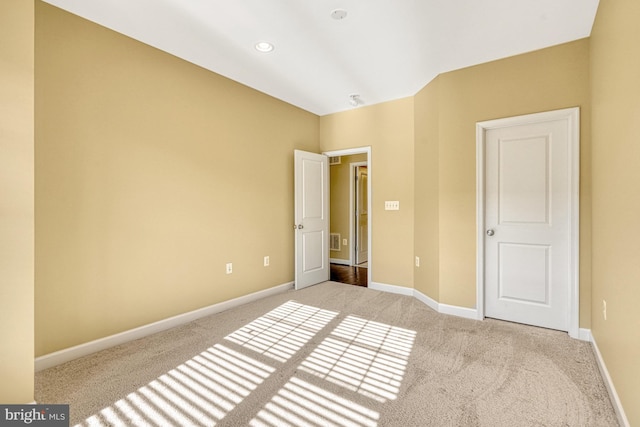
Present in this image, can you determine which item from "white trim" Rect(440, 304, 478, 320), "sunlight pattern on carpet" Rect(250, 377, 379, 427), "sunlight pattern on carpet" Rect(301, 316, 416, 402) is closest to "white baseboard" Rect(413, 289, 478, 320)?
"white trim" Rect(440, 304, 478, 320)

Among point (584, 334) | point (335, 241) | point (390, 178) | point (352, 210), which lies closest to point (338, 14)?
point (390, 178)

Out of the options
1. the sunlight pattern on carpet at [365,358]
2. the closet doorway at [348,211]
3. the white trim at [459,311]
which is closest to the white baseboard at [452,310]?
the white trim at [459,311]

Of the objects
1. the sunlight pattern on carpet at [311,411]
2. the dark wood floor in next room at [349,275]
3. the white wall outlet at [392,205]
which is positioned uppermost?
the white wall outlet at [392,205]

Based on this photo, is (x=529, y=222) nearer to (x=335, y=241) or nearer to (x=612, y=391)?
(x=612, y=391)

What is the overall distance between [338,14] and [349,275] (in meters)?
3.99

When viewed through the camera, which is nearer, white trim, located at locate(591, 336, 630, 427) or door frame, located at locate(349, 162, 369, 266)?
white trim, located at locate(591, 336, 630, 427)

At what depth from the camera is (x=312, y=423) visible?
1624 millimetres

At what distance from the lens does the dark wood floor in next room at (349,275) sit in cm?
482

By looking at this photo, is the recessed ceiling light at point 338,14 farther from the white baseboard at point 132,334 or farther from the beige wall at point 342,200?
the beige wall at point 342,200

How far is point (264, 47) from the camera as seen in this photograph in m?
2.78

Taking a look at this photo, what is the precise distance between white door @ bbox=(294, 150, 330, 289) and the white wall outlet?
1001mm

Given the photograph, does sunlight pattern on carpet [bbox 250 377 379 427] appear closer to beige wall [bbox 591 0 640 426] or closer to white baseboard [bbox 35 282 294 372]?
beige wall [bbox 591 0 640 426]

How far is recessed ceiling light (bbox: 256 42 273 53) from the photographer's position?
2.72 m

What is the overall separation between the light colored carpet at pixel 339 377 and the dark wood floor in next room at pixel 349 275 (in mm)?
1734
